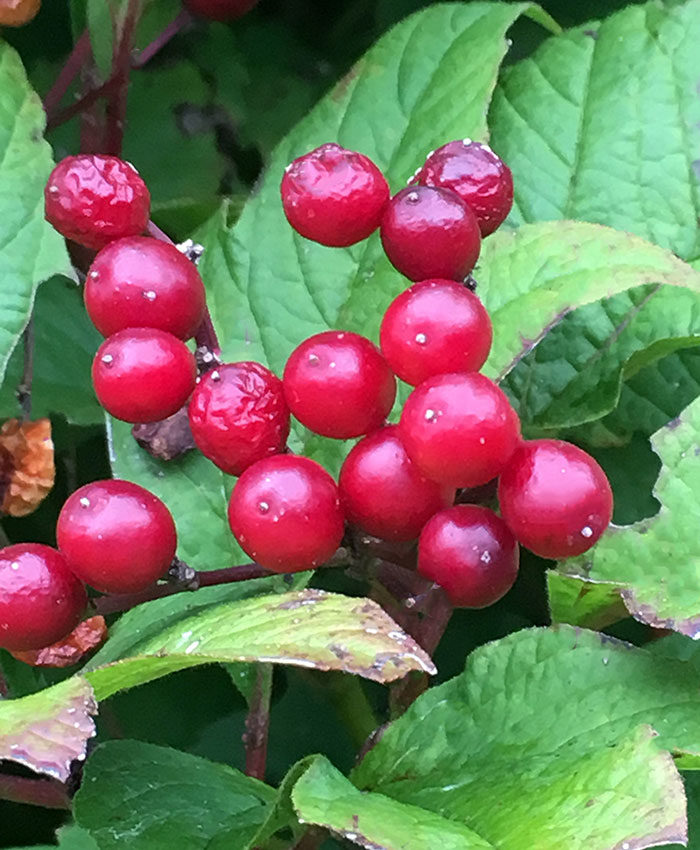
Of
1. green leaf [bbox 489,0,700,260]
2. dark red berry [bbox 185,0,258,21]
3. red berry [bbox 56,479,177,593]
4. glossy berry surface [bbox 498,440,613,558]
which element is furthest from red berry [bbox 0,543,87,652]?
dark red berry [bbox 185,0,258,21]

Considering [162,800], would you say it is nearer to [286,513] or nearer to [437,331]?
[286,513]

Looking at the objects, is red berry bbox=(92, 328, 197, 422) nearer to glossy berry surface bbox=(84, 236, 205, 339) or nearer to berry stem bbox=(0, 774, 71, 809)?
glossy berry surface bbox=(84, 236, 205, 339)

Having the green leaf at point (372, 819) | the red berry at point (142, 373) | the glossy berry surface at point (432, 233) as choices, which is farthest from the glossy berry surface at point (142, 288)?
the green leaf at point (372, 819)

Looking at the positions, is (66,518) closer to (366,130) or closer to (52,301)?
(366,130)

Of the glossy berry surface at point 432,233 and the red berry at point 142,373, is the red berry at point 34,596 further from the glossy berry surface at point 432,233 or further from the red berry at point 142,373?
the glossy berry surface at point 432,233

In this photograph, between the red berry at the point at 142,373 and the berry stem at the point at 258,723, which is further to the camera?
the berry stem at the point at 258,723
